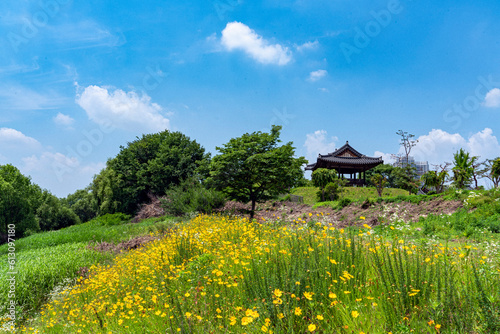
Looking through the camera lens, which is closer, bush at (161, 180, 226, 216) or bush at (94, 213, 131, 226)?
bush at (161, 180, 226, 216)

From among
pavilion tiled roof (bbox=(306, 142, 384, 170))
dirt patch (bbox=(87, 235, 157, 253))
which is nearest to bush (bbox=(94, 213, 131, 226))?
dirt patch (bbox=(87, 235, 157, 253))

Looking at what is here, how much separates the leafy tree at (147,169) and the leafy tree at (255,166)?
11.6 meters

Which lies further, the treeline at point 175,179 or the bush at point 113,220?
the bush at point 113,220

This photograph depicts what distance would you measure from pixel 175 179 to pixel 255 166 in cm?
1552

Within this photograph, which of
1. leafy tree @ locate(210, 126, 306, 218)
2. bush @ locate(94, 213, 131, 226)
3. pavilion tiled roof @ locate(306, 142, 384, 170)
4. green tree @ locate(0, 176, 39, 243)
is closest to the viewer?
leafy tree @ locate(210, 126, 306, 218)

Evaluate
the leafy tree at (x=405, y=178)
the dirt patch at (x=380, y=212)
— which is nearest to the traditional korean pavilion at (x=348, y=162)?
the leafy tree at (x=405, y=178)

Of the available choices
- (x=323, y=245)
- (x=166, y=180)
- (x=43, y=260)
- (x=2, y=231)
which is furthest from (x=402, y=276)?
(x=2, y=231)

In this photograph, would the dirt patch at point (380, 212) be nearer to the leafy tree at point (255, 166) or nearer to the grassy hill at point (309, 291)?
the leafy tree at point (255, 166)

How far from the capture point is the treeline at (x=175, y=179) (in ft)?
50.2

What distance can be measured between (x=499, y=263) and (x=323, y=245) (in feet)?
7.47

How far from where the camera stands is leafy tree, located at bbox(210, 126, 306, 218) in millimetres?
14938

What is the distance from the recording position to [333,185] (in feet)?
79.0

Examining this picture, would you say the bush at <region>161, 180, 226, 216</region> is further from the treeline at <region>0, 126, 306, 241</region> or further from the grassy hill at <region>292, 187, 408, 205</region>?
the grassy hill at <region>292, 187, 408, 205</region>

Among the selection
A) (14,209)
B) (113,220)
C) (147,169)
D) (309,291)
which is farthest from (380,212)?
(14,209)
